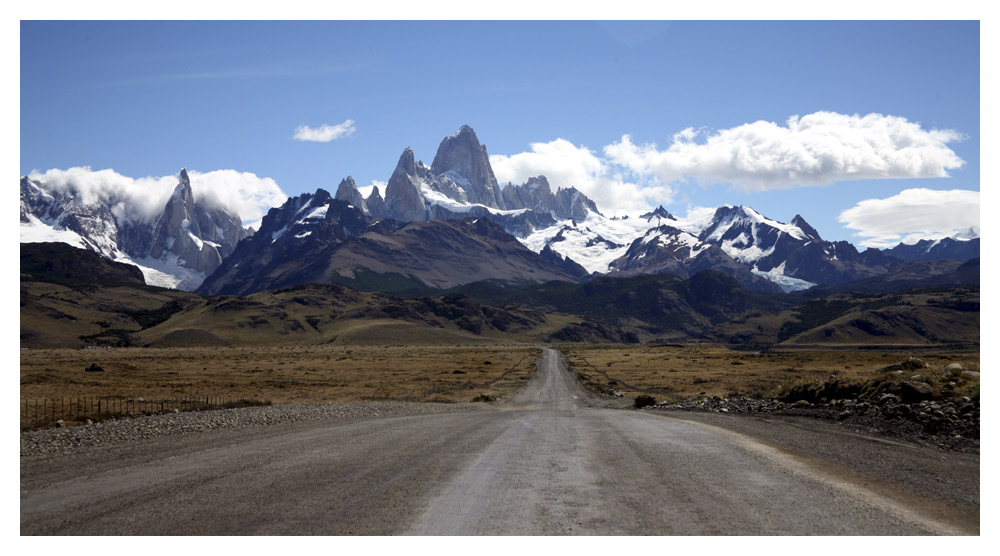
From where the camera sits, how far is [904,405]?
24.4 metres

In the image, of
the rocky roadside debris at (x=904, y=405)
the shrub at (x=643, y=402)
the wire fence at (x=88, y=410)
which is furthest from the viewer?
the shrub at (x=643, y=402)

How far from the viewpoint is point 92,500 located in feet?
42.3

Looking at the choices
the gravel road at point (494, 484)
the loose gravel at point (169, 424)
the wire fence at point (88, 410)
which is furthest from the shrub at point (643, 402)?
the wire fence at point (88, 410)

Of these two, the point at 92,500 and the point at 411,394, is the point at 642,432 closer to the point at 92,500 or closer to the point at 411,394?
the point at 92,500

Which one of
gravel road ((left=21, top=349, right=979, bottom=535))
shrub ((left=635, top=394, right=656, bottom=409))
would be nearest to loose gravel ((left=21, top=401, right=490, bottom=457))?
gravel road ((left=21, top=349, right=979, bottom=535))

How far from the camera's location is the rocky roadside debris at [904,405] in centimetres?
2045

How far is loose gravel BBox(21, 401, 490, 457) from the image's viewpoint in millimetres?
22156

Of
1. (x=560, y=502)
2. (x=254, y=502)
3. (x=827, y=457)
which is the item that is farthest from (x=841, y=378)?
(x=254, y=502)

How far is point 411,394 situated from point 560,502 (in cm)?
5300

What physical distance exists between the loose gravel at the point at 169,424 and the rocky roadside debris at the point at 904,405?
23108 millimetres

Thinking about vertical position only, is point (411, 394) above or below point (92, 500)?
below

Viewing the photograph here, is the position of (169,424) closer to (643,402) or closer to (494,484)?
(494,484)

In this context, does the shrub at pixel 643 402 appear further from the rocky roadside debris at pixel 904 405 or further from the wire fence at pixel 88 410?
the wire fence at pixel 88 410

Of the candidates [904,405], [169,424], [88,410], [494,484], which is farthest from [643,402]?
[88,410]
